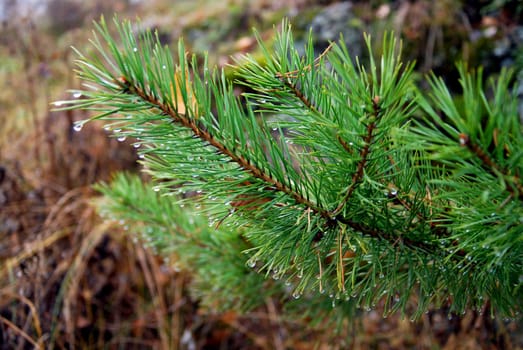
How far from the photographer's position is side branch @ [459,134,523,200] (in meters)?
0.36

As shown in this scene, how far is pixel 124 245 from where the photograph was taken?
1609mm

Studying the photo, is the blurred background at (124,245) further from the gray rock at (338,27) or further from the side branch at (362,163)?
the side branch at (362,163)

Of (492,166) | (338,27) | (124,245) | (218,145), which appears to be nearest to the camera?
(492,166)

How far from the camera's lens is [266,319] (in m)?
1.43

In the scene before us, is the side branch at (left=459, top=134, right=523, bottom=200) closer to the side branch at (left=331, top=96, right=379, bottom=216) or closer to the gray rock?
the side branch at (left=331, top=96, right=379, bottom=216)

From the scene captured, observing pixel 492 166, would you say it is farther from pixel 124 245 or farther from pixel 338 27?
pixel 338 27

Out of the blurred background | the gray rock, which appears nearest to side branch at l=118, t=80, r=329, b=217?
the blurred background

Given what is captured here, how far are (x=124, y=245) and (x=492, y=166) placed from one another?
1.45 m

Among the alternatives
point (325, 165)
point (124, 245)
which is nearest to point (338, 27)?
point (124, 245)

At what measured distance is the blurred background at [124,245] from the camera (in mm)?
1195

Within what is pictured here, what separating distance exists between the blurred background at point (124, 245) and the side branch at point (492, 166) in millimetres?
633

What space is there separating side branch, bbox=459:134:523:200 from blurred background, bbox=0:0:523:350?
0.63 m

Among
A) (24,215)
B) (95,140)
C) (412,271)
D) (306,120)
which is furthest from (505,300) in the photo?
(95,140)

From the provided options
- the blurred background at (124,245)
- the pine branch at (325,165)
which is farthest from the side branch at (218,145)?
the blurred background at (124,245)
